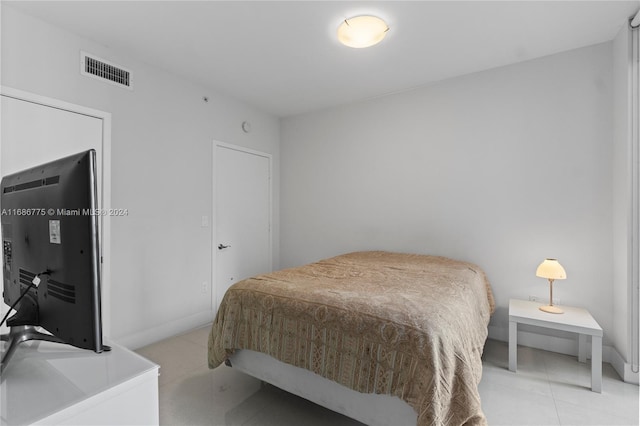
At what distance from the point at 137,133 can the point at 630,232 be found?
417 centimetres

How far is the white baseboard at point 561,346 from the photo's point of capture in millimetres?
2305

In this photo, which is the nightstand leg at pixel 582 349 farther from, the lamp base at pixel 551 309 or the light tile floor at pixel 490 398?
the lamp base at pixel 551 309

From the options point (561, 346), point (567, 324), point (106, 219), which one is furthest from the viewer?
point (561, 346)

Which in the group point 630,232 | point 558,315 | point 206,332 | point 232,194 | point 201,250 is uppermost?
point 232,194

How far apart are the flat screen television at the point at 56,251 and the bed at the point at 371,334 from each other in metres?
1.12

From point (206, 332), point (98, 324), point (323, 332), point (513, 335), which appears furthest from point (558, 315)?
point (206, 332)

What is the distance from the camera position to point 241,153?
402cm

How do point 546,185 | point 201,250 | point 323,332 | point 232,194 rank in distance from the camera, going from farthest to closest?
point 232,194 < point 201,250 < point 546,185 < point 323,332

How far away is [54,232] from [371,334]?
1346 millimetres

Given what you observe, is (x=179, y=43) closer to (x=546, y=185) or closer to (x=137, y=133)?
(x=137, y=133)

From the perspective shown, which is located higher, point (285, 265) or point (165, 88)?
point (165, 88)

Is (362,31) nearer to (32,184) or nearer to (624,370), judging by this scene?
(32,184)

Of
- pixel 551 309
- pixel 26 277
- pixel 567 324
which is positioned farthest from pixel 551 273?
pixel 26 277

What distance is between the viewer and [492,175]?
3.13 metres
